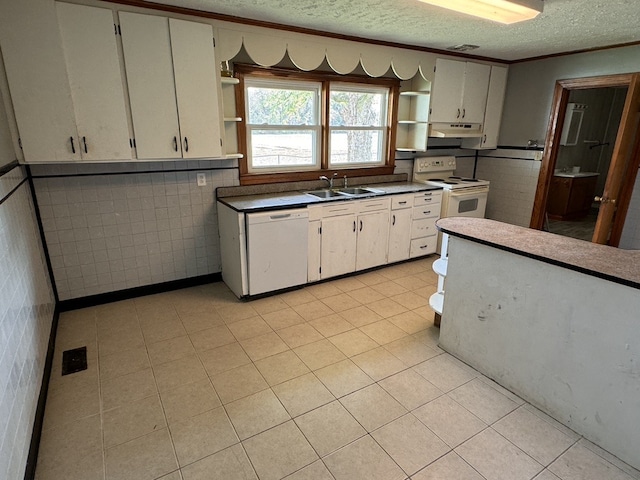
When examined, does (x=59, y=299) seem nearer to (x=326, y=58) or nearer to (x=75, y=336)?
(x=75, y=336)

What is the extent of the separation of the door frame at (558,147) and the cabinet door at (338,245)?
2.62 meters

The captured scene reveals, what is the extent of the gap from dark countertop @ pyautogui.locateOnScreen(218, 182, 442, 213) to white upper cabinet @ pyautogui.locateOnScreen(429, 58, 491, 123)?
1.00 m

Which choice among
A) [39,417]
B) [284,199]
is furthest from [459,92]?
[39,417]

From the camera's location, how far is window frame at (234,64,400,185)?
341cm

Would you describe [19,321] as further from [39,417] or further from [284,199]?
[284,199]

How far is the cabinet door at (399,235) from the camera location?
4.00 meters

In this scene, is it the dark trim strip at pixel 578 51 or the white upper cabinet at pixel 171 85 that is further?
the dark trim strip at pixel 578 51

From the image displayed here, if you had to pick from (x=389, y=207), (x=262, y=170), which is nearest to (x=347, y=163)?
(x=389, y=207)

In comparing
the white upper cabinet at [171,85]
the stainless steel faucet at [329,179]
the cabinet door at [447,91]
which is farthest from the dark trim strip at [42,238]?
the cabinet door at [447,91]

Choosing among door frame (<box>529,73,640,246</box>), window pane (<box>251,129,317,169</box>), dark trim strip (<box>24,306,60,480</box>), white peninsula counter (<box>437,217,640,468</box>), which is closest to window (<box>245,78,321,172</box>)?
window pane (<box>251,129,317,169</box>)

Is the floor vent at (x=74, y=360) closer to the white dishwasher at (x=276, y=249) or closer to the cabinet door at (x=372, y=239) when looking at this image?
the white dishwasher at (x=276, y=249)

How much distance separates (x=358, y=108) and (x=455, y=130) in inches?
52.2

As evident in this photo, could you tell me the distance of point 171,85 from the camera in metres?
2.83

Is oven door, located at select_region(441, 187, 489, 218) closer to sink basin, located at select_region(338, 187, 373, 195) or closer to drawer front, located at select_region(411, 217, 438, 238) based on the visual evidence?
drawer front, located at select_region(411, 217, 438, 238)
